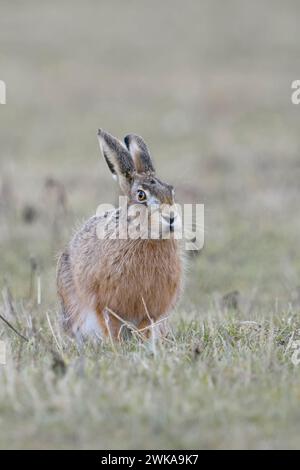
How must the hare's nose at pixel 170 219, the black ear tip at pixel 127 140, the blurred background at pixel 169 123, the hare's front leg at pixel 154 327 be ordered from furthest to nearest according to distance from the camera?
the blurred background at pixel 169 123 < the black ear tip at pixel 127 140 < the hare's front leg at pixel 154 327 < the hare's nose at pixel 170 219

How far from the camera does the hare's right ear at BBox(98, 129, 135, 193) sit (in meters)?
6.36

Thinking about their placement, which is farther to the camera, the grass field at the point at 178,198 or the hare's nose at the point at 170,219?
the hare's nose at the point at 170,219

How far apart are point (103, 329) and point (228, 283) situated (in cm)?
361

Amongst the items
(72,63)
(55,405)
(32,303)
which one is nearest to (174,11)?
(72,63)

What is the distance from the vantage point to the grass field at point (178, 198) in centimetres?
431

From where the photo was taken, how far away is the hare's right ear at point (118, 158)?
6.36m

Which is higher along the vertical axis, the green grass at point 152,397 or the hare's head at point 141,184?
the hare's head at point 141,184

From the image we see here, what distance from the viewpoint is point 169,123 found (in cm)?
1977

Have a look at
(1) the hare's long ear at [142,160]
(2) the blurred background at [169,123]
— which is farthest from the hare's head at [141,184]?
(2) the blurred background at [169,123]

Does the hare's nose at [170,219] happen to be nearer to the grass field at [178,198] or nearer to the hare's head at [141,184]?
the hare's head at [141,184]

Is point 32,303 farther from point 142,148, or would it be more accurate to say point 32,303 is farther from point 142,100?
point 142,100

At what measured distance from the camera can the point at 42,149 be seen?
17.9 meters

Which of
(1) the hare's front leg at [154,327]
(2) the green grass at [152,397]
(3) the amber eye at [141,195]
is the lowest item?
(2) the green grass at [152,397]

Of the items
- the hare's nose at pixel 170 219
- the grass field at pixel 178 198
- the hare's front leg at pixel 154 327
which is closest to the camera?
the grass field at pixel 178 198
